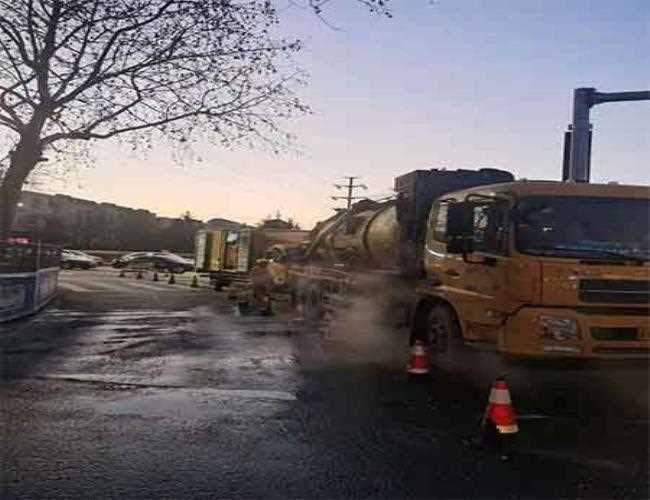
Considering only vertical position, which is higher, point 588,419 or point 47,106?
point 47,106

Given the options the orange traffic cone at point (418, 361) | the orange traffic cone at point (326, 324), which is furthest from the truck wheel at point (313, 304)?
the orange traffic cone at point (418, 361)

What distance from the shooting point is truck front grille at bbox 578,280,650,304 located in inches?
302

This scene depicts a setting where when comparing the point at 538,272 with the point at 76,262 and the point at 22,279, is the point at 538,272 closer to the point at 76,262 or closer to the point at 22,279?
the point at 22,279

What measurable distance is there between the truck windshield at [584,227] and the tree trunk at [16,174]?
16025 mm

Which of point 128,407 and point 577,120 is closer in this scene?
point 128,407

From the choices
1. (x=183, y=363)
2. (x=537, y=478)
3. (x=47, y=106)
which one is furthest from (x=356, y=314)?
(x=47, y=106)

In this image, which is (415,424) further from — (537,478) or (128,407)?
(128,407)

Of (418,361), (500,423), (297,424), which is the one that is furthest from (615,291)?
(297,424)

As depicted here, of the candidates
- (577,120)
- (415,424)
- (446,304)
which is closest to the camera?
(415,424)

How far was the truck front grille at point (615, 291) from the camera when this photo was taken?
7680mm

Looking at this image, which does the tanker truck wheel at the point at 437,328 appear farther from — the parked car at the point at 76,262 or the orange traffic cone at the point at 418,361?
the parked car at the point at 76,262

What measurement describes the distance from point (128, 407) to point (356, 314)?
614 cm

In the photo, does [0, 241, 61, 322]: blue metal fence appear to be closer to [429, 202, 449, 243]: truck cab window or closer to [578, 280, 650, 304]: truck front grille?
[429, 202, 449, 243]: truck cab window

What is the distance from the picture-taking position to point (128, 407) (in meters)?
7.76
